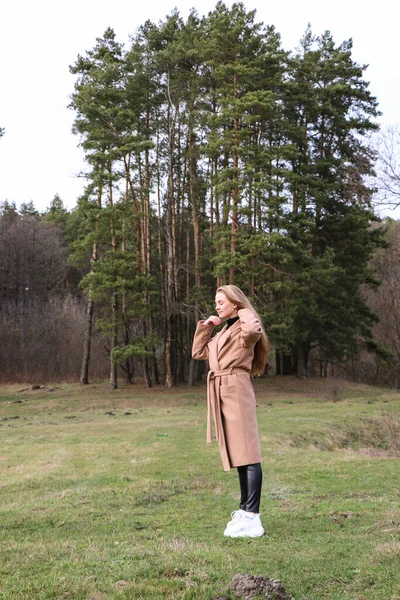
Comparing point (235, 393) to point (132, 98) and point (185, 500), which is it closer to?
point (185, 500)

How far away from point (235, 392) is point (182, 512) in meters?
2.13

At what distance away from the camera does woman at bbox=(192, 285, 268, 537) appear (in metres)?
5.14

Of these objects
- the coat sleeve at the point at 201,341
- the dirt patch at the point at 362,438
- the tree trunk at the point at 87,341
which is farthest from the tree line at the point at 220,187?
the coat sleeve at the point at 201,341

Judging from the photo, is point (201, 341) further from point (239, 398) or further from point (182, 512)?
point (182, 512)

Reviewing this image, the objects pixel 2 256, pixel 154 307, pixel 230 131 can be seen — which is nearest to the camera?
pixel 230 131

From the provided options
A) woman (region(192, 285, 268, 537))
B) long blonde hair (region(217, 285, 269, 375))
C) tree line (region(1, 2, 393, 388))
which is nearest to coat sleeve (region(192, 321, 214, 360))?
woman (region(192, 285, 268, 537))

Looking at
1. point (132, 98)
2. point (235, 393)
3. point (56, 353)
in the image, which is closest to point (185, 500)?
point (235, 393)

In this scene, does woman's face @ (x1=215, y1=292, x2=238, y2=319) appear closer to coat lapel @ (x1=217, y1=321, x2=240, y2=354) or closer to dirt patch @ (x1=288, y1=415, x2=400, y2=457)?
coat lapel @ (x1=217, y1=321, x2=240, y2=354)

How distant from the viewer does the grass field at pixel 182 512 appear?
3906 mm

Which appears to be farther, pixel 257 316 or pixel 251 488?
pixel 257 316

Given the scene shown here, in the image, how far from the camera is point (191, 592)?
3635mm

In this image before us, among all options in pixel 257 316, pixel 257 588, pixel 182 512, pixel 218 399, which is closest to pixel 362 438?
pixel 182 512

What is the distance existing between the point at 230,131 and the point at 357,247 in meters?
10.4

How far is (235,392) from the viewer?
5238 millimetres
